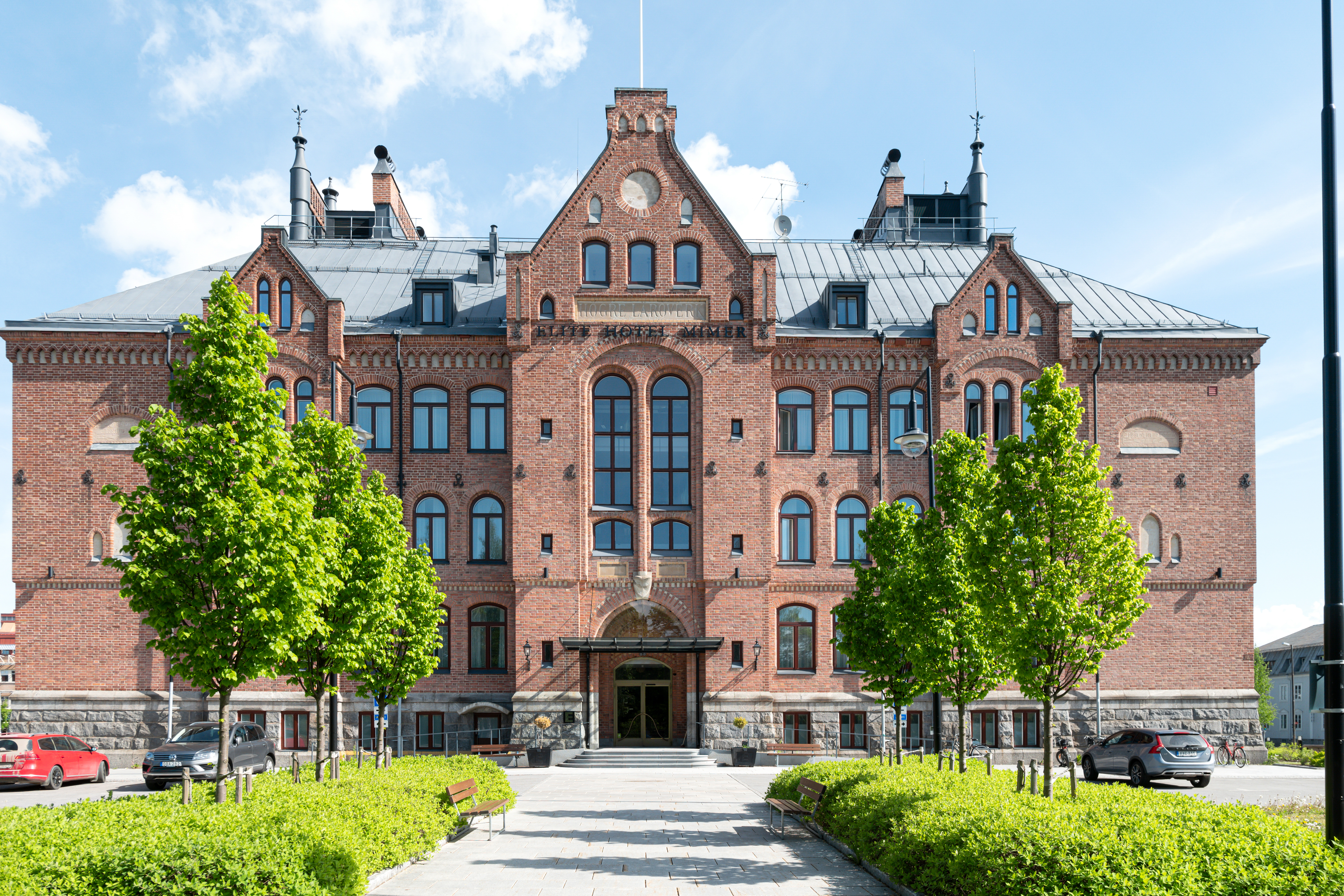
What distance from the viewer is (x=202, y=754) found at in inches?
986

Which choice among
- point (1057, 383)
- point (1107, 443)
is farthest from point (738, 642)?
point (1057, 383)

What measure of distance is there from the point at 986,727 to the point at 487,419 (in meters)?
18.9

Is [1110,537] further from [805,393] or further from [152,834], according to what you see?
[805,393]

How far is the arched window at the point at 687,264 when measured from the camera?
109 feet

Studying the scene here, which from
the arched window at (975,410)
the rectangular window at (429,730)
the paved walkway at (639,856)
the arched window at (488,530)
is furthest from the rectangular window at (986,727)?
the rectangular window at (429,730)

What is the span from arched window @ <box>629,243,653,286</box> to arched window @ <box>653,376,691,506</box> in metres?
3.19

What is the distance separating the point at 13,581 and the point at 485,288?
17568 mm

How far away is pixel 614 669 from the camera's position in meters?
33.1

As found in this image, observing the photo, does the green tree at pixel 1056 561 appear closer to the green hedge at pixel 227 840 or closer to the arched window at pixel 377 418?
the green hedge at pixel 227 840

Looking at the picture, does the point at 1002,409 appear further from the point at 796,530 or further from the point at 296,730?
the point at 296,730

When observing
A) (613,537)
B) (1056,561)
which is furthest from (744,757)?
(1056,561)

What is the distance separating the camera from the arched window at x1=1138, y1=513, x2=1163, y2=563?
109 ft

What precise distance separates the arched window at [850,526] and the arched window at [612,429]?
7095 mm

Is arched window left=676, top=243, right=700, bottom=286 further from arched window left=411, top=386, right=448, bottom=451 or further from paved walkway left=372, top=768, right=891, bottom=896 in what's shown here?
paved walkway left=372, top=768, right=891, bottom=896
